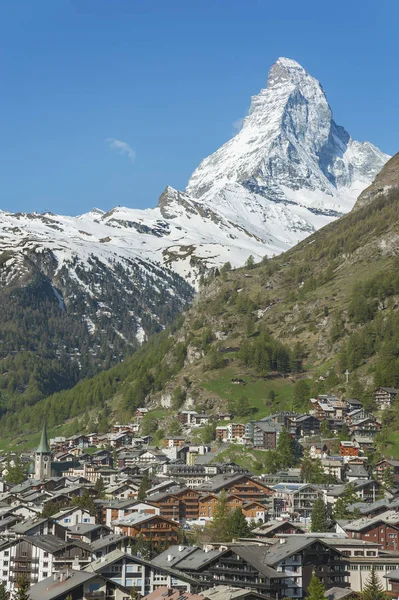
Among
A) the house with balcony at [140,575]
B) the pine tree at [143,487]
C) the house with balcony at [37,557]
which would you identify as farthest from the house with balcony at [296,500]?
the house with balcony at [140,575]

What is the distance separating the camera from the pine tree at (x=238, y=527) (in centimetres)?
13975

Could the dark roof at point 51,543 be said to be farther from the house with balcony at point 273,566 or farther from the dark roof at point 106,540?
the house with balcony at point 273,566

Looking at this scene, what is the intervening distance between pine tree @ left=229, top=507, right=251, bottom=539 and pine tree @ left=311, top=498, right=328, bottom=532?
856 centimetres

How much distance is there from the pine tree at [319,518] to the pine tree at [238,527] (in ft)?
28.1

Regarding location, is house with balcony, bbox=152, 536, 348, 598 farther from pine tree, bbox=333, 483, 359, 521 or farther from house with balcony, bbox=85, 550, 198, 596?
pine tree, bbox=333, 483, 359, 521

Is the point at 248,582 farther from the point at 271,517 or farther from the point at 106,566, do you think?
→ the point at 271,517

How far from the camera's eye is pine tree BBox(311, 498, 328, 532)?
145m

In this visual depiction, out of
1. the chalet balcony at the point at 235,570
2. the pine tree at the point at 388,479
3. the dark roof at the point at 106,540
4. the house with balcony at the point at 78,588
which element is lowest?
the house with balcony at the point at 78,588

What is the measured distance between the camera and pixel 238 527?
141 metres

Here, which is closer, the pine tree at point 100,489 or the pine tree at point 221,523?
the pine tree at point 221,523

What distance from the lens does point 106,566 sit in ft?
372

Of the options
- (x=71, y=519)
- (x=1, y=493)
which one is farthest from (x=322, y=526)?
(x=1, y=493)

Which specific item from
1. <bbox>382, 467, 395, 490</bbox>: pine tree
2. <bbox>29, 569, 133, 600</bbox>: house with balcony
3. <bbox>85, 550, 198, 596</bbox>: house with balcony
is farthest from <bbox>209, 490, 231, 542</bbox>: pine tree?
<bbox>29, 569, 133, 600</bbox>: house with balcony

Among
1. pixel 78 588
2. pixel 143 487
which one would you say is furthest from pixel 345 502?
pixel 78 588
